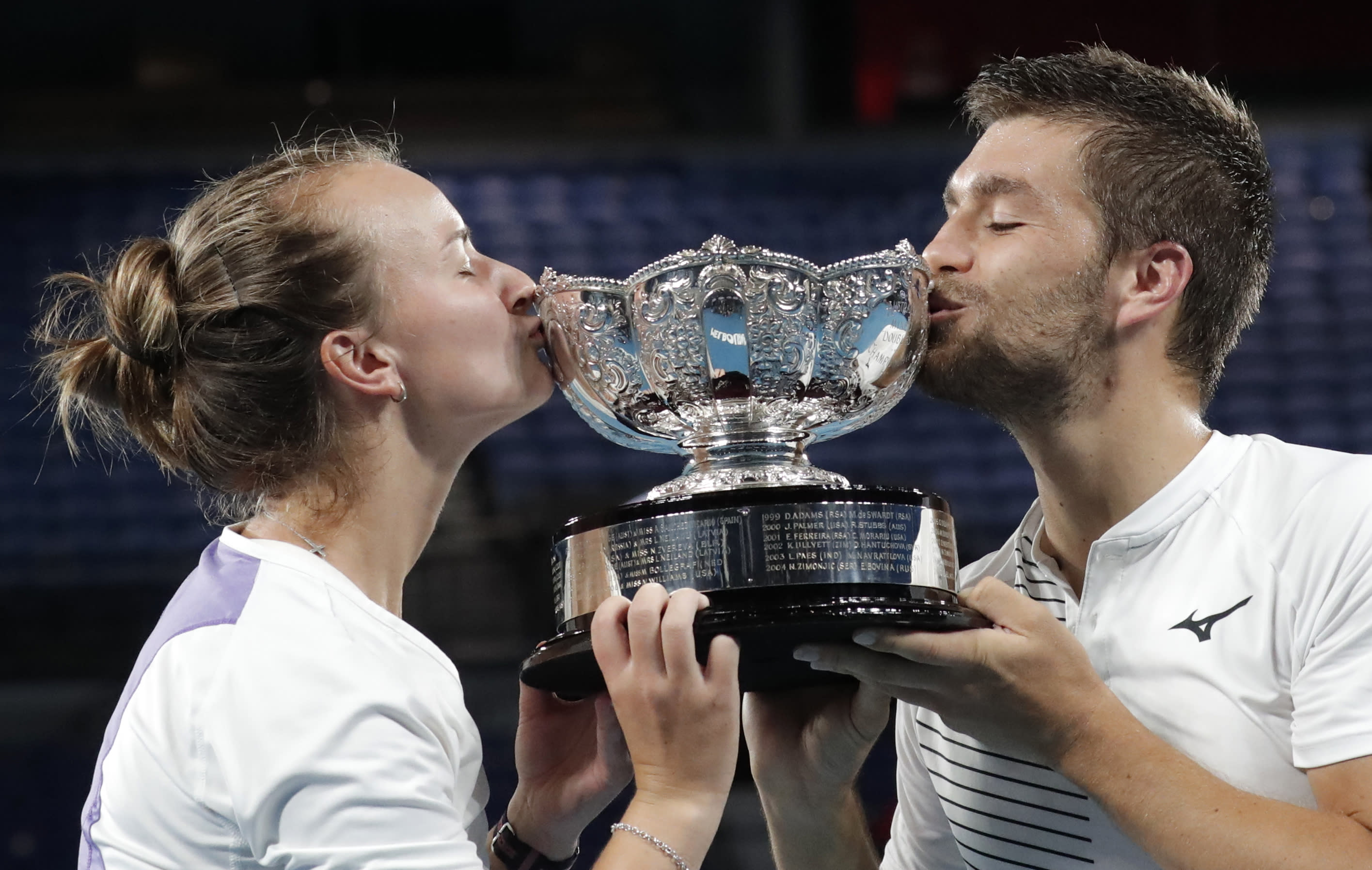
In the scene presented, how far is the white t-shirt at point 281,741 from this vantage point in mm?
1303

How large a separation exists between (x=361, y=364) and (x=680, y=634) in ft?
1.77

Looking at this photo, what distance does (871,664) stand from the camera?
56.1 inches

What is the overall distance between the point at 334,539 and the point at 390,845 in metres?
0.41

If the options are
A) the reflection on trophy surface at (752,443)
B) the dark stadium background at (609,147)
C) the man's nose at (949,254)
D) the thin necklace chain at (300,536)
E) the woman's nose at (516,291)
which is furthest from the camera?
the dark stadium background at (609,147)

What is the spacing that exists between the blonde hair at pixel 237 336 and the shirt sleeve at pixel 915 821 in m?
0.88

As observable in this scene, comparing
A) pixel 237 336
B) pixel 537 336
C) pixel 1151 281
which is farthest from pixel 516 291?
pixel 1151 281

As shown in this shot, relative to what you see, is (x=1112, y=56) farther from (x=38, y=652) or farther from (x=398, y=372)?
(x=38, y=652)

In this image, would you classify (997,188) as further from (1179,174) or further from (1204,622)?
(1204,622)

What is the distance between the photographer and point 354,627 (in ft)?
4.72

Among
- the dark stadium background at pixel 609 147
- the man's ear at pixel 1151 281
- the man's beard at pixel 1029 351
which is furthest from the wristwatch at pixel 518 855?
the dark stadium background at pixel 609 147

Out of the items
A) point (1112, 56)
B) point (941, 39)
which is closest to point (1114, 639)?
point (1112, 56)

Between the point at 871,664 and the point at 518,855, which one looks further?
the point at 518,855

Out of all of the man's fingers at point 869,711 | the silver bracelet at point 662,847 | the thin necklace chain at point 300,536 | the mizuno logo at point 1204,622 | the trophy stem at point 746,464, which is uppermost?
the trophy stem at point 746,464

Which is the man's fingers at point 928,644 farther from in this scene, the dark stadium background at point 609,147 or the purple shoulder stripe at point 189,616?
the dark stadium background at point 609,147
